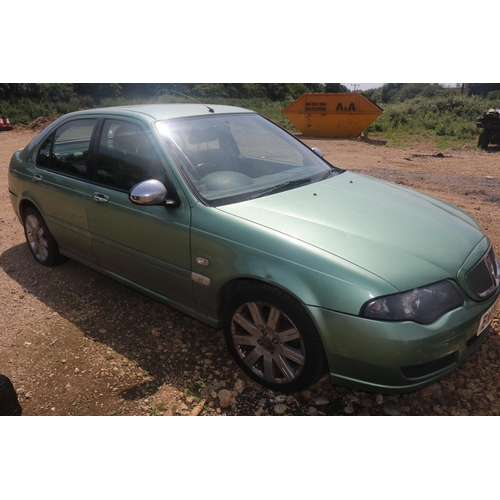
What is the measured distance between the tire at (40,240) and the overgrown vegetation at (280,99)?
28.8 ft

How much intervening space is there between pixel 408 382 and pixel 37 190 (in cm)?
375

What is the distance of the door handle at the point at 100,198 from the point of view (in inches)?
136

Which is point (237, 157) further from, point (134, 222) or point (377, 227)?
point (377, 227)

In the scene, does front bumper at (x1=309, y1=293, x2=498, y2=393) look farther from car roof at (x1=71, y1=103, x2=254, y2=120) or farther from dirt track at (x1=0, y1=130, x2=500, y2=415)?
car roof at (x1=71, y1=103, x2=254, y2=120)

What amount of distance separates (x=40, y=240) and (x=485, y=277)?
A: 4170 millimetres

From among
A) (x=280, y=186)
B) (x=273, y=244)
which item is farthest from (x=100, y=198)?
(x=273, y=244)

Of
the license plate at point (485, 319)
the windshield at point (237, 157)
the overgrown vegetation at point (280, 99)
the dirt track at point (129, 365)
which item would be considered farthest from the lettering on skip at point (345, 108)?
the license plate at point (485, 319)

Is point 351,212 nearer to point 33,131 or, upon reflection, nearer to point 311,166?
point 311,166

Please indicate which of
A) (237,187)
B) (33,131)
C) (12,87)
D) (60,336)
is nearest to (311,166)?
(237,187)

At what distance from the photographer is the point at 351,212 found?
9.48 feet

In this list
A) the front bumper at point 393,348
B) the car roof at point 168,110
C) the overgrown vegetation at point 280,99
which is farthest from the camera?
the overgrown vegetation at point 280,99

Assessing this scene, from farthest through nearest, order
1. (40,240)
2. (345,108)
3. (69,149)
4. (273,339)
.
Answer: (345,108), (40,240), (69,149), (273,339)

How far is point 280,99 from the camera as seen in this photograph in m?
38.5

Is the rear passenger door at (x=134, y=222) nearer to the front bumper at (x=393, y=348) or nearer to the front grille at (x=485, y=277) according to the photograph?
the front bumper at (x=393, y=348)
